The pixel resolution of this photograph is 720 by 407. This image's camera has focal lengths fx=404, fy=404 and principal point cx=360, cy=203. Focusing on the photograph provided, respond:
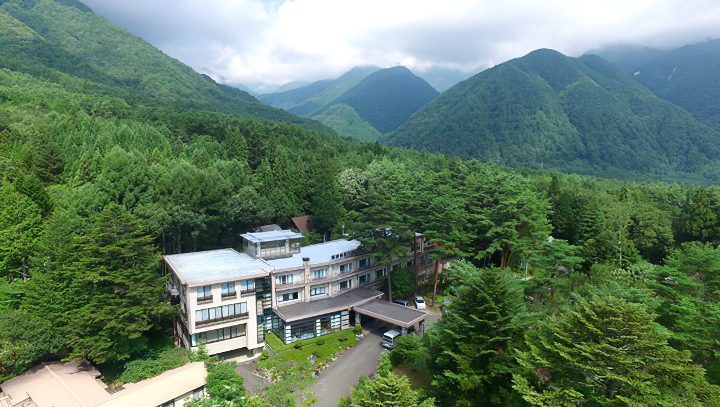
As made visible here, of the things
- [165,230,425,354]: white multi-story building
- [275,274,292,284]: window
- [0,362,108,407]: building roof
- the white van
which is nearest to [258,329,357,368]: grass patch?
[165,230,425,354]: white multi-story building

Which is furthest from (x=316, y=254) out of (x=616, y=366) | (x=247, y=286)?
(x=616, y=366)

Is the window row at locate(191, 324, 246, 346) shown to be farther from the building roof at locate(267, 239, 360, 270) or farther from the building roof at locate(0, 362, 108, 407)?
the building roof at locate(0, 362, 108, 407)

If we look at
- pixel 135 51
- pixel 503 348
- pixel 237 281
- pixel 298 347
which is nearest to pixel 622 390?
pixel 503 348

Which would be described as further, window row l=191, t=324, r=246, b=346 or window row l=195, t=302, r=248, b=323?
window row l=191, t=324, r=246, b=346

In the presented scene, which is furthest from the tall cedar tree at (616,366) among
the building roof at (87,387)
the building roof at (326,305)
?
the building roof at (87,387)

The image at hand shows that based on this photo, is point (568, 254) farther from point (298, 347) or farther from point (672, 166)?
point (672, 166)

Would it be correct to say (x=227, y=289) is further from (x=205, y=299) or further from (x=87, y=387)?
(x=87, y=387)
